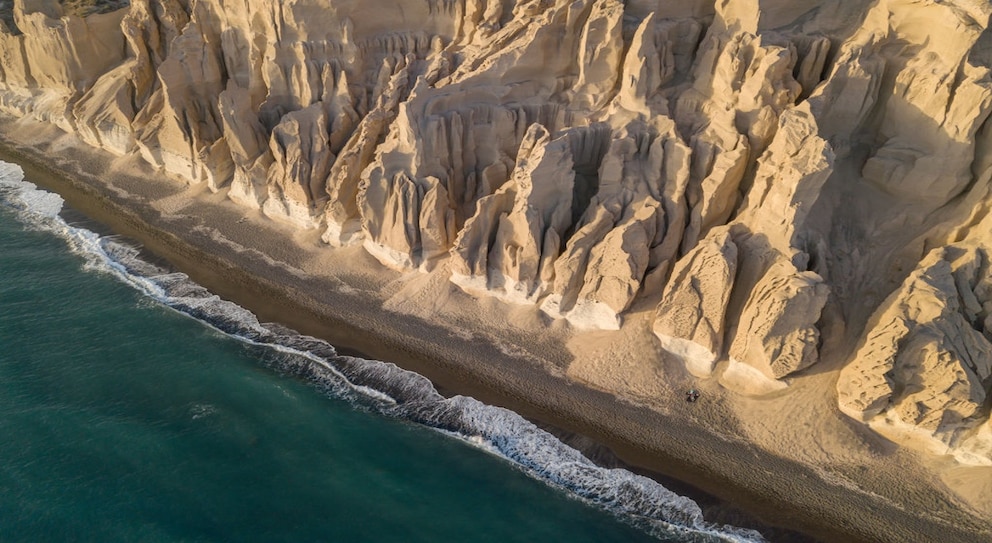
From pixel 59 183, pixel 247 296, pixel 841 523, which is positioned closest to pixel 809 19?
pixel 841 523

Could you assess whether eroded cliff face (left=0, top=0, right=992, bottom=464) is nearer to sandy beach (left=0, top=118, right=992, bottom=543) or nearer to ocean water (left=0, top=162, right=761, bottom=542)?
sandy beach (left=0, top=118, right=992, bottom=543)

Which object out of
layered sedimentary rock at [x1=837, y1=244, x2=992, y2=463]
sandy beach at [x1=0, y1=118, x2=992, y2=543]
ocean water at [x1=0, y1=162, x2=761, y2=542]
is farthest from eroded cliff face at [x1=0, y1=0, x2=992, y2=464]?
ocean water at [x1=0, y1=162, x2=761, y2=542]

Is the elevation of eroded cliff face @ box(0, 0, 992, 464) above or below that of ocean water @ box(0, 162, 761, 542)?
above

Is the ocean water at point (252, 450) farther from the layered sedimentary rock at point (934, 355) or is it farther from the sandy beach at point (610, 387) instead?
the layered sedimentary rock at point (934, 355)

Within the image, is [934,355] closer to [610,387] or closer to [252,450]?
[610,387]

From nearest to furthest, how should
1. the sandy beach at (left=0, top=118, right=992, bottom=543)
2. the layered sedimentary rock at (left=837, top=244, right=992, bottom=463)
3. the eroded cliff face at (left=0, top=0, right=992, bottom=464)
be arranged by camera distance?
the layered sedimentary rock at (left=837, top=244, right=992, bottom=463)
the sandy beach at (left=0, top=118, right=992, bottom=543)
the eroded cliff face at (left=0, top=0, right=992, bottom=464)

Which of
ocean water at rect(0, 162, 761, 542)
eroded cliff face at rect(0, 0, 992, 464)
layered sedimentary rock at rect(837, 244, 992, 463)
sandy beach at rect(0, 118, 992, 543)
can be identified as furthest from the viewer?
eroded cliff face at rect(0, 0, 992, 464)
